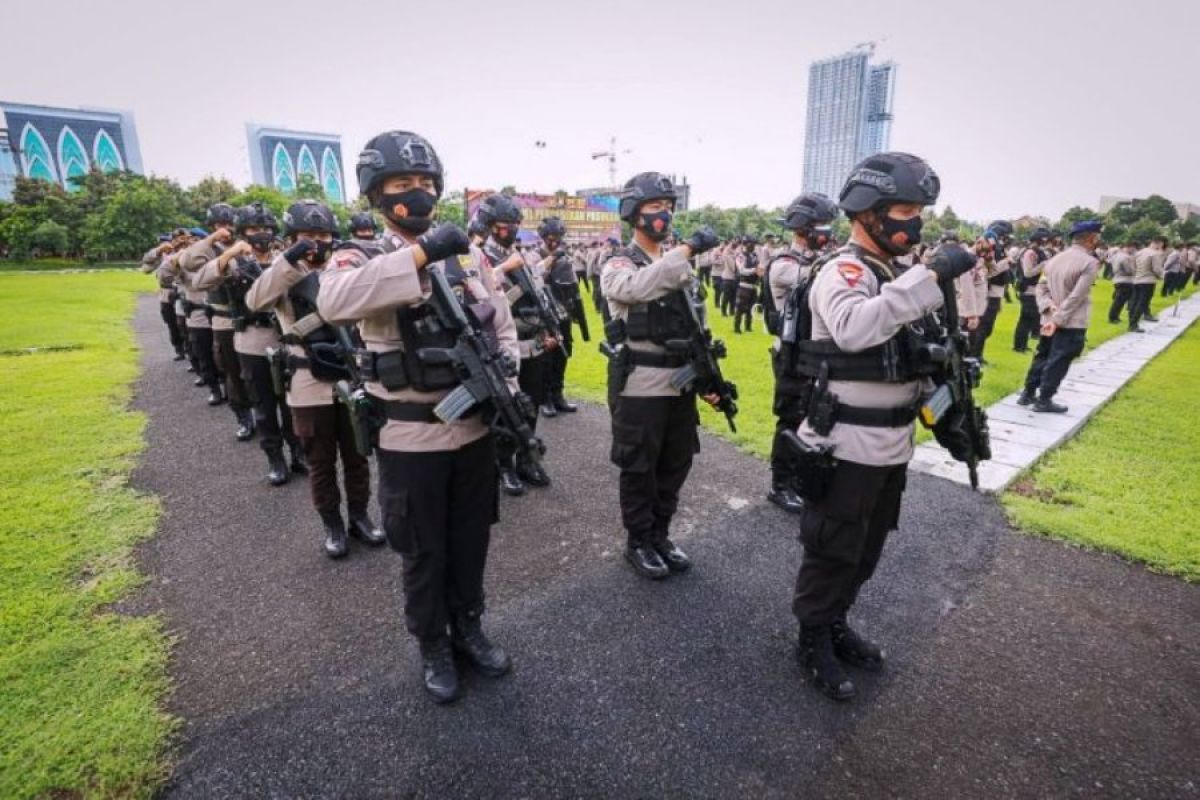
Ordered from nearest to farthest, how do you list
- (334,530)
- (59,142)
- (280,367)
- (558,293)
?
(334,530) → (280,367) → (558,293) → (59,142)

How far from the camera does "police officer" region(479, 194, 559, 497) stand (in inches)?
200

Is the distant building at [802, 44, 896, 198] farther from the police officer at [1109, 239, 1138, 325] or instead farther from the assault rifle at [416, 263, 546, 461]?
the assault rifle at [416, 263, 546, 461]

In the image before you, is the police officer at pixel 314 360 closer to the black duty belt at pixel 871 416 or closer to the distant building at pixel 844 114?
the black duty belt at pixel 871 416

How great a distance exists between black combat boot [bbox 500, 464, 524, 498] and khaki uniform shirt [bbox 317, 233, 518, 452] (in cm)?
226

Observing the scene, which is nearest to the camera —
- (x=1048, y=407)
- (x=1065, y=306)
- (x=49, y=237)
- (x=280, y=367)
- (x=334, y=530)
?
(x=334, y=530)

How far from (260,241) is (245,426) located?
2424 mm

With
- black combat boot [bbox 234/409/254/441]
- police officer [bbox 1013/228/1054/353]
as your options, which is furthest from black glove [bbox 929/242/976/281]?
police officer [bbox 1013/228/1054/353]

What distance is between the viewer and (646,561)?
3.76 m

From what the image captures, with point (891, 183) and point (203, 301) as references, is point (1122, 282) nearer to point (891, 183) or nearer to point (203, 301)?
point (891, 183)

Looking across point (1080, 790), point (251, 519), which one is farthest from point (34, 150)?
point (1080, 790)

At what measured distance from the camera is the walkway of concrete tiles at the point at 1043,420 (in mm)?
5285

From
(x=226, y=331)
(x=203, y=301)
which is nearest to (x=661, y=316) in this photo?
(x=226, y=331)

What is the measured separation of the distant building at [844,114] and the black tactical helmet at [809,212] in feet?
269

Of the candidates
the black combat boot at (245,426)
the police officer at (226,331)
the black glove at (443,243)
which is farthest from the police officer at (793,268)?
the black combat boot at (245,426)
